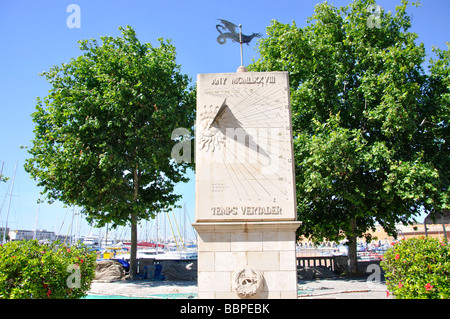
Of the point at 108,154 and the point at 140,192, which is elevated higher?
the point at 108,154

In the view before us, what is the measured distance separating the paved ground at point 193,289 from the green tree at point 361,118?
9.41 feet

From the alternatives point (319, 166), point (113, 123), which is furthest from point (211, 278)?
point (113, 123)

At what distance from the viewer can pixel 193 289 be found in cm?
1537

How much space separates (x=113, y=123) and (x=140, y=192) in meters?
4.35

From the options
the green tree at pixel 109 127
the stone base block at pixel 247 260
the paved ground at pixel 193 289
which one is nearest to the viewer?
the stone base block at pixel 247 260

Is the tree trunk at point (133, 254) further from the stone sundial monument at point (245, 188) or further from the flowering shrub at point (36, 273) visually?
the stone sundial monument at point (245, 188)

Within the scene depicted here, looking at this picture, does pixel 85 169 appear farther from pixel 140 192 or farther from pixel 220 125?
pixel 220 125

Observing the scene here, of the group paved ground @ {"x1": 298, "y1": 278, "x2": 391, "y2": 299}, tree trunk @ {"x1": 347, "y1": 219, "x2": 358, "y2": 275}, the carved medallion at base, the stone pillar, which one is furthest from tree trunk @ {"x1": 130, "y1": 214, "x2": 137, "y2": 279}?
the carved medallion at base

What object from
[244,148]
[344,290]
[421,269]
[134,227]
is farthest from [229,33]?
[134,227]

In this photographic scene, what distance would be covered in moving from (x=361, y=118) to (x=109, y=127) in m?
12.9

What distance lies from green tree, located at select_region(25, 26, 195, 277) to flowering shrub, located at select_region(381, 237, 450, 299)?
12699 mm

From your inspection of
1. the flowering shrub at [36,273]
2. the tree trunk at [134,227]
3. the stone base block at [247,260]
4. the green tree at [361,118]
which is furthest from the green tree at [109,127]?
the stone base block at [247,260]

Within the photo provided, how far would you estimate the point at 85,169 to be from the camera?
1773cm

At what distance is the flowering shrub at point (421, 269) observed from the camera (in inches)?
274
